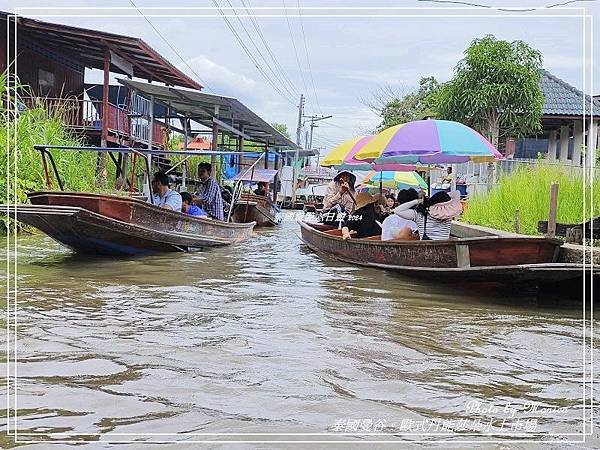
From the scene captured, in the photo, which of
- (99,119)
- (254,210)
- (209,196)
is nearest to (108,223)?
(209,196)

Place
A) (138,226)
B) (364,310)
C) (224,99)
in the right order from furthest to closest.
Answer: (224,99) → (138,226) → (364,310)

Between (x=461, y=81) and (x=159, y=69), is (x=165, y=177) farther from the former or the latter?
(x=159, y=69)

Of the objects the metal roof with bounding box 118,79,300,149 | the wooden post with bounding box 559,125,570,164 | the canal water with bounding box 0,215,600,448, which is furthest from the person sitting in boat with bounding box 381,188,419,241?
the wooden post with bounding box 559,125,570,164

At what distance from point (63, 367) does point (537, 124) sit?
15321mm

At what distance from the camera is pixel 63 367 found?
3.76 m

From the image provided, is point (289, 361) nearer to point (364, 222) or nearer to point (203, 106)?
point (364, 222)

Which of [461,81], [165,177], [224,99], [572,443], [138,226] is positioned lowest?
[572,443]

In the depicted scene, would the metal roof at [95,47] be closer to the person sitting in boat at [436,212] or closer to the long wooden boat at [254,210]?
the long wooden boat at [254,210]

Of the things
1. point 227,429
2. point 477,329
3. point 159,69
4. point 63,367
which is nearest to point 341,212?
point 477,329

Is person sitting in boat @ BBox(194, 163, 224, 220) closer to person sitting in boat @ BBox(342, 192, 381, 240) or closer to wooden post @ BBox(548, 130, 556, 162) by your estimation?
person sitting in boat @ BBox(342, 192, 381, 240)

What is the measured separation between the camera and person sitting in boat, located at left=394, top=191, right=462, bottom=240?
7758 millimetres

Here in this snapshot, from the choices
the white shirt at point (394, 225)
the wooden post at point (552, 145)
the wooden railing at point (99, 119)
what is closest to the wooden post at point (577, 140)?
the wooden post at point (552, 145)

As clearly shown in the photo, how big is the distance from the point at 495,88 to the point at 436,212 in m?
9.25

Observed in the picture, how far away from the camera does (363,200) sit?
10383 mm
